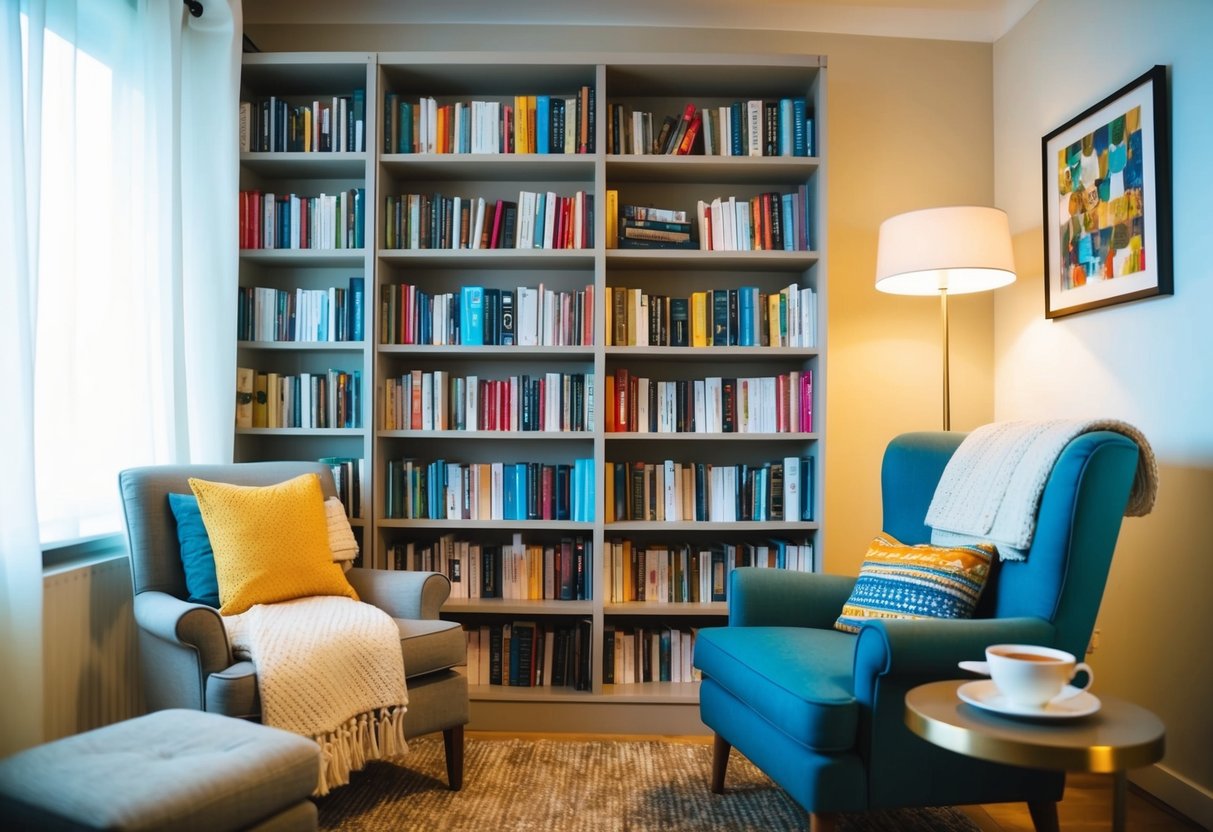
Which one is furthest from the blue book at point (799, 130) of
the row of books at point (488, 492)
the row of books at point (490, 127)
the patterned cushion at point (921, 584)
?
the patterned cushion at point (921, 584)

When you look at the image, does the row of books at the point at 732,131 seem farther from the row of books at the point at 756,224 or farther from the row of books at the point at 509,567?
the row of books at the point at 509,567

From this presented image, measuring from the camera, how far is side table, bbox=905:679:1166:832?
1368mm

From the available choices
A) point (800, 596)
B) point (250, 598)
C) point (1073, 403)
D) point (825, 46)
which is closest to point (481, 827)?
point (250, 598)

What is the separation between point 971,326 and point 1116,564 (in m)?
1.13

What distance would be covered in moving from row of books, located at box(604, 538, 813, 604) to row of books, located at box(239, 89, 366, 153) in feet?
5.73

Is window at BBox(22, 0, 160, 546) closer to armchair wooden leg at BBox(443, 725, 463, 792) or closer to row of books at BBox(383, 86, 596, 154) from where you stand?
row of books at BBox(383, 86, 596, 154)

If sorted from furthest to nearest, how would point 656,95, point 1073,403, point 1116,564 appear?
point 656,95 → point 1073,403 → point 1116,564

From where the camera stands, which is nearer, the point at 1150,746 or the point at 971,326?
the point at 1150,746

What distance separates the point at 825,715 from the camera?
1908 mm

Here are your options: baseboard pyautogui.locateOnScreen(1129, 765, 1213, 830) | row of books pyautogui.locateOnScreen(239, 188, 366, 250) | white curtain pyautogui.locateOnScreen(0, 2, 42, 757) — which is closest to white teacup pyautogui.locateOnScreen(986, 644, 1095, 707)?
baseboard pyautogui.locateOnScreen(1129, 765, 1213, 830)

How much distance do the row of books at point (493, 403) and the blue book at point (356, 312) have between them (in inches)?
7.9

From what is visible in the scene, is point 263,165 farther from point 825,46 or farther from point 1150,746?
point 1150,746

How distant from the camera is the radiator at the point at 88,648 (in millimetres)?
2262

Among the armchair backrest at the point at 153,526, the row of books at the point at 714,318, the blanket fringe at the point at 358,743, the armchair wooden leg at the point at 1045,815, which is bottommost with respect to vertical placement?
the armchair wooden leg at the point at 1045,815
